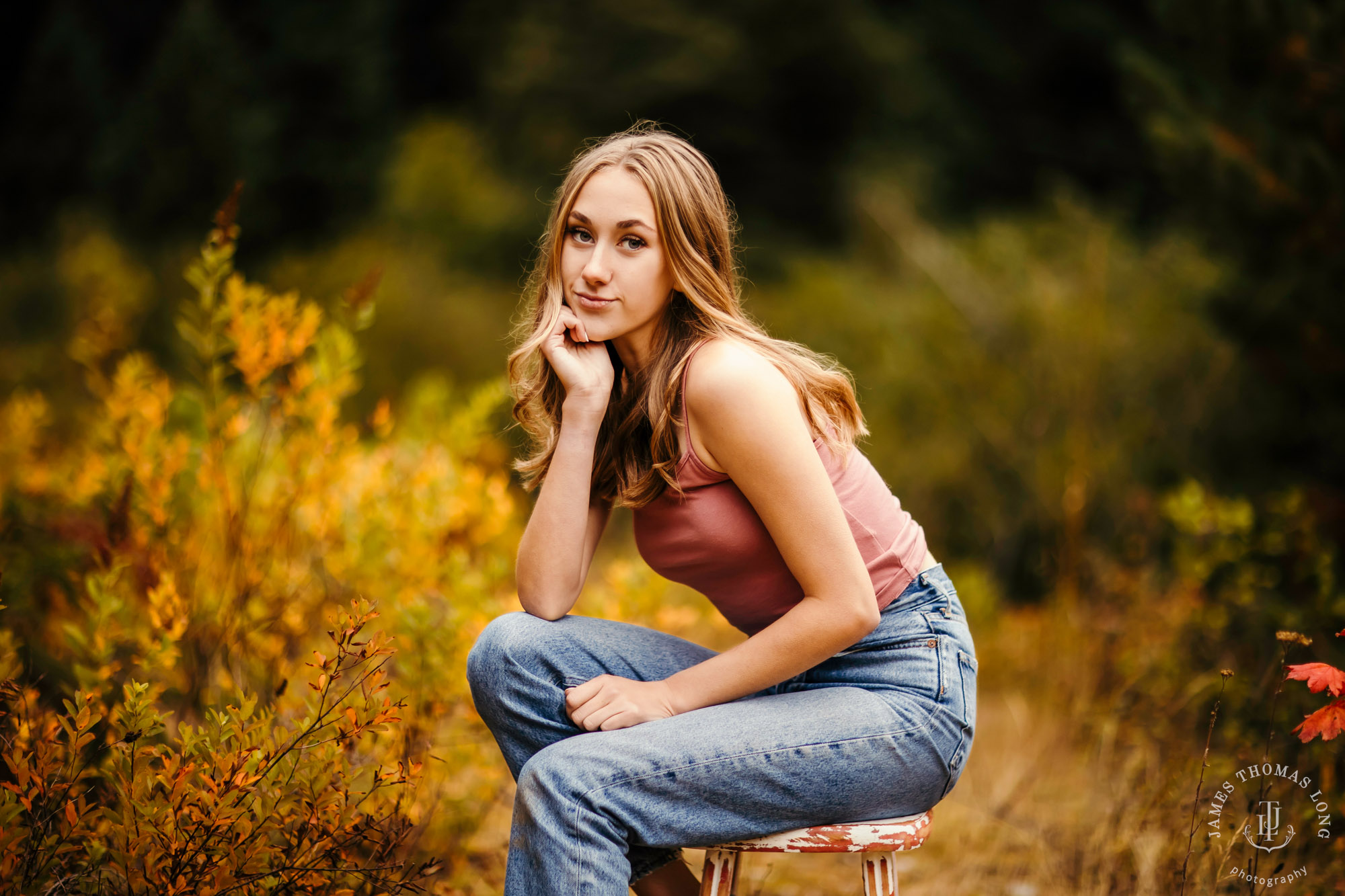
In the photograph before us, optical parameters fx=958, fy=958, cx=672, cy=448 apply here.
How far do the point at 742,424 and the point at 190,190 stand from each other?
1030 centimetres

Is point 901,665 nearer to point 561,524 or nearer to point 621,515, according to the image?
point 561,524

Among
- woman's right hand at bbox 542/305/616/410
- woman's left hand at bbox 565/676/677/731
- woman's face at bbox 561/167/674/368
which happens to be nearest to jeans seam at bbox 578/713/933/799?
woman's left hand at bbox 565/676/677/731

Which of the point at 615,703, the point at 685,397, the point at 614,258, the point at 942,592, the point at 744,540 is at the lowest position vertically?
the point at 615,703

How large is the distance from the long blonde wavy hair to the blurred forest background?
1.56 ft

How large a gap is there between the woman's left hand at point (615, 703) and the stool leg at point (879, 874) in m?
0.38

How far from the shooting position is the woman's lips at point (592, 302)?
1.65 m

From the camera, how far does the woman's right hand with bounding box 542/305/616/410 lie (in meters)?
1.64

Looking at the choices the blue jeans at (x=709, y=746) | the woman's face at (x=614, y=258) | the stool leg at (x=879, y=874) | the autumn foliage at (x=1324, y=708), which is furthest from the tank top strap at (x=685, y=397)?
the autumn foliage at (x=1324, y=708)

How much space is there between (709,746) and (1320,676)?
101 cm

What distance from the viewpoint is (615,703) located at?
1473 millimetres

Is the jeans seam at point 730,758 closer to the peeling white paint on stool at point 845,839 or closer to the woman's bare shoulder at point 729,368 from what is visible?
the peeling white paint on stool at point 845,839

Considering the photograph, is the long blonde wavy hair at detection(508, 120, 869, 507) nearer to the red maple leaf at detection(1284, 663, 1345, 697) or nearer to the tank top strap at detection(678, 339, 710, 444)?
the tank top strap at detection(678, 339, 710, 444)

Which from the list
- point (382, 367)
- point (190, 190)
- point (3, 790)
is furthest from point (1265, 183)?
point (190, 190)

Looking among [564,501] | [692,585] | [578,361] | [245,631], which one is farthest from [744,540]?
[245,631]
